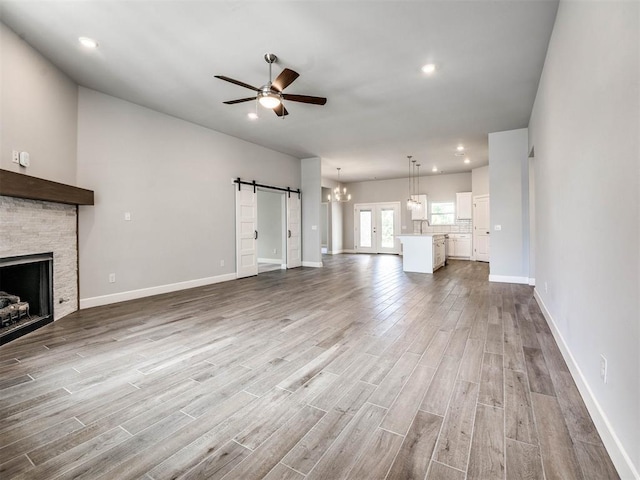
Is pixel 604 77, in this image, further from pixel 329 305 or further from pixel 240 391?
pixel 329 305

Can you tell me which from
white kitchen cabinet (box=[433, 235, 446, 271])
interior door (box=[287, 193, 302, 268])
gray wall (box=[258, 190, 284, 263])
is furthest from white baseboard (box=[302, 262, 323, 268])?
white kitchen cabinet (box=[433, 235, 446, 271])

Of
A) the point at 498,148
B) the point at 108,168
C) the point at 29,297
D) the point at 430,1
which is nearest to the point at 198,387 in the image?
the point at 29,297

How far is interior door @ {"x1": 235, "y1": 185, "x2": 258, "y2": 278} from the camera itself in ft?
21.4

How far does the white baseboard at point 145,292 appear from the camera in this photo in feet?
13.8

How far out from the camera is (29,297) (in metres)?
3.48

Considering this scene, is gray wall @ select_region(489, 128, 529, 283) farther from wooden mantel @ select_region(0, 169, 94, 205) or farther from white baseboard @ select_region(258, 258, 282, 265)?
wooden mantel @ select_region(0, 169, 94, 205)

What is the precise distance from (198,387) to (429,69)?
4.12 meters

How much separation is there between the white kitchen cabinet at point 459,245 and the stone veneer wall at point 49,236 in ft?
33.4

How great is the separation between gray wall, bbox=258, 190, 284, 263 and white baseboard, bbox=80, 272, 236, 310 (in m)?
2.80

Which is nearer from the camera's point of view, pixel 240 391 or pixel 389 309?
pixel 240 391

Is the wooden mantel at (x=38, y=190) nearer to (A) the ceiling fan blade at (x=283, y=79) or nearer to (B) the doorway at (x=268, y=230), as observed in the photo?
(A) the ceiling fan blade at (x=283, y=79)

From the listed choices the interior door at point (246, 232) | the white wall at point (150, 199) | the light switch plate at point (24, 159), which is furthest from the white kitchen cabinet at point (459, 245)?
the light switch plate at point (24, 159)

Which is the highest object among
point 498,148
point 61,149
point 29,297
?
point 498,148

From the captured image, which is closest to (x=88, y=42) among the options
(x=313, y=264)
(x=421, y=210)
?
(x=313, y=264)
